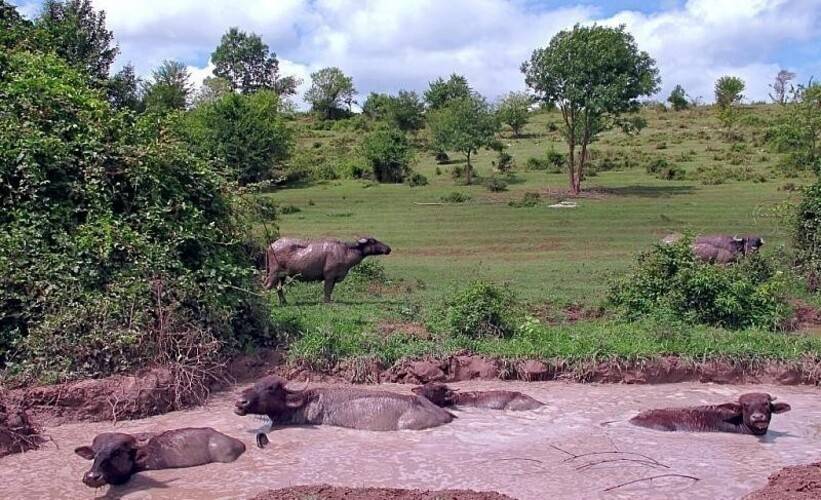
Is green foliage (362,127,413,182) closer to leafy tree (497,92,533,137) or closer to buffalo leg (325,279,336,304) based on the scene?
leafy tree (497,92,533,137)

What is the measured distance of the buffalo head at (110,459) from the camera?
7.75m

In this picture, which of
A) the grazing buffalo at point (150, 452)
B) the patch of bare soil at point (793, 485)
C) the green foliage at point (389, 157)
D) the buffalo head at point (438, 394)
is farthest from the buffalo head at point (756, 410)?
the green foliage at point (389, 157)

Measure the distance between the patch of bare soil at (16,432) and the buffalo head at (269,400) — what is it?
7.25 feet

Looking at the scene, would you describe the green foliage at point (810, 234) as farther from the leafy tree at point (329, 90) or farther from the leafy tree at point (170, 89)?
the leafy tree at point (329, 90)

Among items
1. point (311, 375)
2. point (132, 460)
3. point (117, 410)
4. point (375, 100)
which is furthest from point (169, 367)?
point (375, 100)

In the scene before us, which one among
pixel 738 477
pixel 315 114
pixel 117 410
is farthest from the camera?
pixel 315 114

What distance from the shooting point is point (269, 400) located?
397 inches

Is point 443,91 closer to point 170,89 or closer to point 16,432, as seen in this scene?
point 170,89

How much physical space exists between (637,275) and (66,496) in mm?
11094

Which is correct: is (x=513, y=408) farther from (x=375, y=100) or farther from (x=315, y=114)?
(x=315, y=114)

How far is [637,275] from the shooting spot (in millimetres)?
15938

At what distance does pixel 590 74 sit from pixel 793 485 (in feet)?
111

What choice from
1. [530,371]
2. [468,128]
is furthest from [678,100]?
[530,371]

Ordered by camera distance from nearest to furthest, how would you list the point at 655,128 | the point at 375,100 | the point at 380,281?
the point at 380,281
the point at 655,128
the point at 375,100
